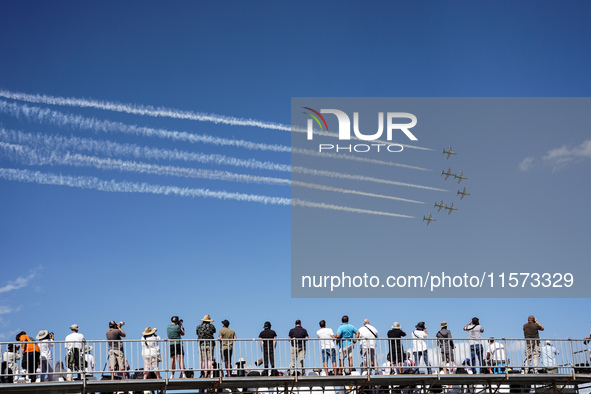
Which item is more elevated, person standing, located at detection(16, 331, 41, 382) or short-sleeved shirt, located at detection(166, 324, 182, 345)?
short-sleeved shirt, located at detection(166, 324, 182, 345)

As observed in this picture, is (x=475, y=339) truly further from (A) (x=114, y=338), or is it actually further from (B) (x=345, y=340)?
(A) (x=114, y=338)

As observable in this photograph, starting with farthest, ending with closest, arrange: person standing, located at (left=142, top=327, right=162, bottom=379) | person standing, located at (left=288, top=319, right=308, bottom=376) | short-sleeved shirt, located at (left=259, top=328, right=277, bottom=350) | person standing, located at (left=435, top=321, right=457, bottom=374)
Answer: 1. person standing, located at (left=435, top=321, right=457, bottom=374)
2. person standing, located at (left=288, top=319, right=308, bottom=376)
3. short-sleeved shirt, located at (left=259, top=328, right=277, bottom=350)
4. person standing, located at (left=142, top=327, right=162, bottom=379)

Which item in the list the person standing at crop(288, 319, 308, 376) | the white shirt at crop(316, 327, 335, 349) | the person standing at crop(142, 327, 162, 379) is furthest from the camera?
the white shirt at crop(316, 327, 335, 349)

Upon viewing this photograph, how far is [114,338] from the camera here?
2598 cm

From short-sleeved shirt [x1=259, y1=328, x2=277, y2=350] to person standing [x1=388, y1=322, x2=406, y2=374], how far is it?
3.82 m

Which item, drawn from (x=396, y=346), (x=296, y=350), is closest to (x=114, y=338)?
(x=296, y=350)

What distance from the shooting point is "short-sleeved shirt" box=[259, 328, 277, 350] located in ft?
88.2

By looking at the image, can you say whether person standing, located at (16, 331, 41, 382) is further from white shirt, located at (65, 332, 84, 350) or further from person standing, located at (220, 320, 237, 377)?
person standing, located at (220, 320, 237, 377)

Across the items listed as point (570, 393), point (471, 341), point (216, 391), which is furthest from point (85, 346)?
point (570, 393)

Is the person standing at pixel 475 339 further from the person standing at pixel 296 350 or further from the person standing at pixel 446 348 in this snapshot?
the person standing at pixel 296 350

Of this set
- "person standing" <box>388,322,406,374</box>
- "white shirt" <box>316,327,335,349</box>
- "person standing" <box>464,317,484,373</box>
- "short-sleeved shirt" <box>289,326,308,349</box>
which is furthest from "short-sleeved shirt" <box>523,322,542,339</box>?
"short-sleeved shirt" <box>289,326,308,349</box>

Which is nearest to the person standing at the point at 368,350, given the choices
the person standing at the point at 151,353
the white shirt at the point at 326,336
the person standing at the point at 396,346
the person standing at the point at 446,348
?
the person standing at the point at 396,346

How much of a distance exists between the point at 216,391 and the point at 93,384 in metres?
3.83

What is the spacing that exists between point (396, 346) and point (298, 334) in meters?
3.19
